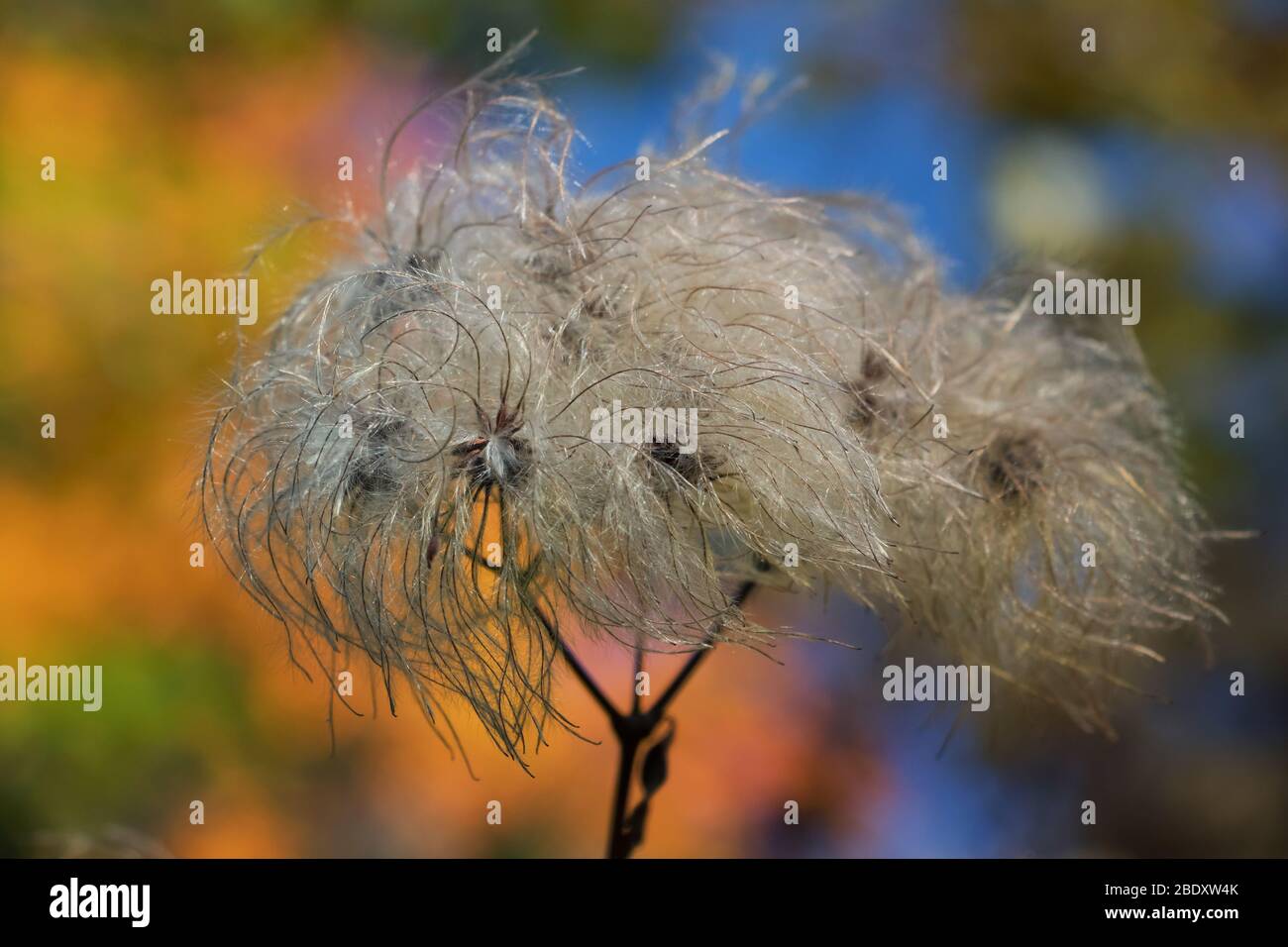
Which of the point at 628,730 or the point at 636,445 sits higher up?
the point at 636,445

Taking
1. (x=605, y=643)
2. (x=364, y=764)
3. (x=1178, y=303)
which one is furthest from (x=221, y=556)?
(x=1178, y=303)

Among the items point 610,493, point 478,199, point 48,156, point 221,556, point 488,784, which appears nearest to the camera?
point 610,493

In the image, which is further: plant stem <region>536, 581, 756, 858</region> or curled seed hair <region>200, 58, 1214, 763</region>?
plant stem <region>536, 581, 756, 858</region>

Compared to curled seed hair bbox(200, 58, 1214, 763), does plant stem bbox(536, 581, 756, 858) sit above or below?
below

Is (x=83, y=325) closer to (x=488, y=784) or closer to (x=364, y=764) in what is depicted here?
(x=364, y=764)

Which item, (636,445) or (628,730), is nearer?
(636,445)

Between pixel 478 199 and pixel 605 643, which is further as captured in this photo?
pixel 478 199

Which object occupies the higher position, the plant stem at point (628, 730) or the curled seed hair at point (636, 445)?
the curled seed hair at point (636, 445)
